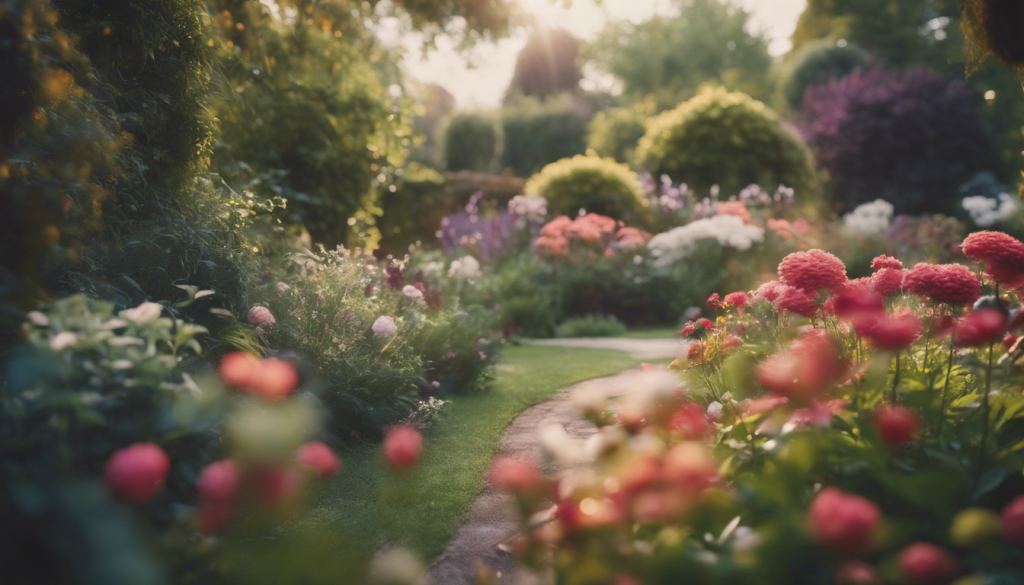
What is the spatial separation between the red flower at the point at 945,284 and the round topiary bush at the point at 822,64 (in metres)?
21.1

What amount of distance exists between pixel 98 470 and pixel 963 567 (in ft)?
6.56

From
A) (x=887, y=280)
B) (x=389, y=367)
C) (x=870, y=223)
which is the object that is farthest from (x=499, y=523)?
(x=870, y=223)

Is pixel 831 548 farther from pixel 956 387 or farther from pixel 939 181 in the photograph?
pixel 939 181

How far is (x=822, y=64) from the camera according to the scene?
2112 centimetres

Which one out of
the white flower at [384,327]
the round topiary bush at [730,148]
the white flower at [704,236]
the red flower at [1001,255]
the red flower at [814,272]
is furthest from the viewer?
the round topiary bush at [730,148]

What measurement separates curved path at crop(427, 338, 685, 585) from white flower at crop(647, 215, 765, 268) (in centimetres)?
397

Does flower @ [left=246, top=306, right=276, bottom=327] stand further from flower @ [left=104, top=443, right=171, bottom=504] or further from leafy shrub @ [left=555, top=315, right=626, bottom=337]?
leafy shrub @ [left=555, top=315, right=626, bottom=337]

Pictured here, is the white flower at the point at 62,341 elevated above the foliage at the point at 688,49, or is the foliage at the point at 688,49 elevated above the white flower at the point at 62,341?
the foliage at the point at 688,49

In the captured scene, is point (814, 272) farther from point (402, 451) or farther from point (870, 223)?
point (870, 223)


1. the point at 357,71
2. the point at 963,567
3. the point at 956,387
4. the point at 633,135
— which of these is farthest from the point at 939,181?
the point at 963,567

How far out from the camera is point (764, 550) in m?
1.20

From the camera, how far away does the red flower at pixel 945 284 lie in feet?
6.72

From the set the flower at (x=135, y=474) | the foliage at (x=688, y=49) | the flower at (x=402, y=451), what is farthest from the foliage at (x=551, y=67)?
the flower at (x=135, y=474)

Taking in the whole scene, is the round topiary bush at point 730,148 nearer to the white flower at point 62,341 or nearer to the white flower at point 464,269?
the white flower at point 464,269
